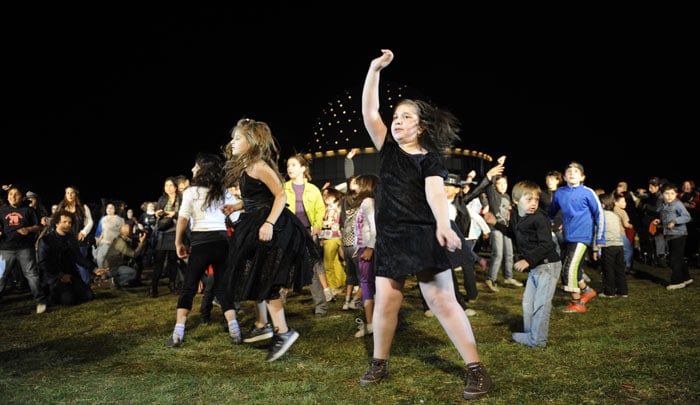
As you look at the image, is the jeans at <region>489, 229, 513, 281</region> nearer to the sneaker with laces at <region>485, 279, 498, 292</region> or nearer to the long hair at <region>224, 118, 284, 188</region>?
the sneaker with laces at <region>485, 279, 498, 292</region>

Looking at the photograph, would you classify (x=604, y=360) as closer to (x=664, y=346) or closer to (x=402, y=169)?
(x=664, y=346)

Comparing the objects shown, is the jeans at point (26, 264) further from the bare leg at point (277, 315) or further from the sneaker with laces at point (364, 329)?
the sneaker with laces at point (364, 329)

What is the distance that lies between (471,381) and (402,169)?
1431 mm

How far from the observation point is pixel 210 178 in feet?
17.5

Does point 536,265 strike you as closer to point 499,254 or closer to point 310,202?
point 310,202

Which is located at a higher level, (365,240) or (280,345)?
(365,240)

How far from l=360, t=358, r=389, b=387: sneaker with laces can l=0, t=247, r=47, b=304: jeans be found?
6279 millimetres

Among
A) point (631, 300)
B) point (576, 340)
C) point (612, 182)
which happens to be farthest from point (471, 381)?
point (612, 182)

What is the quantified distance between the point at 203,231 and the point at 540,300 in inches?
134

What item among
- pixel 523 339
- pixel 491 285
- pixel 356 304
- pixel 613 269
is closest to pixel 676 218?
pixel 613 269

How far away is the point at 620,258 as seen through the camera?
7570 millimetres

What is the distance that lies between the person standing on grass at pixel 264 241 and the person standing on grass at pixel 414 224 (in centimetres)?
115

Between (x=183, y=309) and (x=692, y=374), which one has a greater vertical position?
(x=183, y=309)

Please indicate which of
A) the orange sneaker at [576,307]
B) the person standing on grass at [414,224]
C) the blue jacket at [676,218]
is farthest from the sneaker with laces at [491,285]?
the person standing on grass at [414,224]
